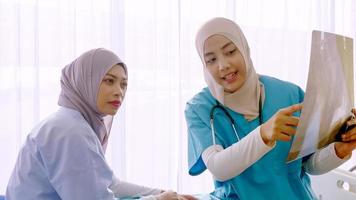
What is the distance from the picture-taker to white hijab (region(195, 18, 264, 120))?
1.25 meters

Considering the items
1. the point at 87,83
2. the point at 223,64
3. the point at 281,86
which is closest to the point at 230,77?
the point at 223,64

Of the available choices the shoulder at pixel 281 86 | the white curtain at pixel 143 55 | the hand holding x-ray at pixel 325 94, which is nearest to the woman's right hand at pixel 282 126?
the hand holding x-ray at pixel 325 94

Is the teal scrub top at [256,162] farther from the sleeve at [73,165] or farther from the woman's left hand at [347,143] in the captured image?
the sleeve at [73,165]

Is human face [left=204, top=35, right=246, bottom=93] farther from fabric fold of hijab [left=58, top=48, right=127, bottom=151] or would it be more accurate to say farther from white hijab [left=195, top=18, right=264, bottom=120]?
fabric fold of hijab [left=58, top=48, right=127, bottom=151]

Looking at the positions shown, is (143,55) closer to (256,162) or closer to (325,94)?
(256,162)

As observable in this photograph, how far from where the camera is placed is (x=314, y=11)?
8.59 feet

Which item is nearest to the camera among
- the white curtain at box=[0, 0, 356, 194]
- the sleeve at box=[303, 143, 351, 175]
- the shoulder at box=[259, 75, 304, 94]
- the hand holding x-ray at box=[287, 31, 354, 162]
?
the hand holding x-ray at box=[287, 31, 354, 162]

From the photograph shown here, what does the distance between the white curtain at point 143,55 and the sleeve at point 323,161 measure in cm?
102

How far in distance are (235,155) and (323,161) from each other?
348mm

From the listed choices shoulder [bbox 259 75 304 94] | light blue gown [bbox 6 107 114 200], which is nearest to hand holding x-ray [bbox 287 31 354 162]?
shoulder [bbox 259 75 304 94]

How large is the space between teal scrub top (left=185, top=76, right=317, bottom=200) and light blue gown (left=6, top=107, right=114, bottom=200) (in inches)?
12.9

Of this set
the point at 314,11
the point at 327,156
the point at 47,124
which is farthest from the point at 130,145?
the point at 314,11

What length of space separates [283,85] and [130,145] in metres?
1.04

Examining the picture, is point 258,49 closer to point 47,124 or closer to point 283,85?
point 283,85
